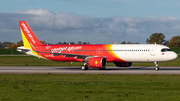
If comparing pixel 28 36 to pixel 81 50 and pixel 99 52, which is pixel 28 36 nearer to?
pixel 81 50

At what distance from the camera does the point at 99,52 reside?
42.9 metres

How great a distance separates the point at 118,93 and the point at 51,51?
29.9 metres

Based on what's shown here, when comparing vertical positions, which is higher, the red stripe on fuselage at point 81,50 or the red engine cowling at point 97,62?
the red stripe on fuselage at point 81,50

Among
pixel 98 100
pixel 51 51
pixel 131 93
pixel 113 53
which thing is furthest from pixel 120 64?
pixel 98 100

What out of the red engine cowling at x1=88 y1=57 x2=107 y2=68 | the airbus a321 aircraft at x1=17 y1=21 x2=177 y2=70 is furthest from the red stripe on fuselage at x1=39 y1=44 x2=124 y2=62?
the red engine cowling at x1=88 y1=57 x2=107 y2=68

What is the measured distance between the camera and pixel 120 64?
144ft

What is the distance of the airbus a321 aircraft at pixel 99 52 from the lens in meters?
39.8

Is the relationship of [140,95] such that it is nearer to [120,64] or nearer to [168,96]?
[168,96]

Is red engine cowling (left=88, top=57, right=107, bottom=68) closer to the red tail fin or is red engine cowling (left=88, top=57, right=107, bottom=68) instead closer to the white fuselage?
the white fuselage

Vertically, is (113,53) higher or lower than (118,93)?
higher

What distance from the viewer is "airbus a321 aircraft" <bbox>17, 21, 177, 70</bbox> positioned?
39.8 meters

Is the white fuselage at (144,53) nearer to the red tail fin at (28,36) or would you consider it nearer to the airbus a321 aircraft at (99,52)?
the airbus a321 aircraft at (99,52)

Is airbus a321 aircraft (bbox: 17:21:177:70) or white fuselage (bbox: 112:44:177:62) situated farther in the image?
airbus a321 aircraft (bbox: 17:21:177:70)

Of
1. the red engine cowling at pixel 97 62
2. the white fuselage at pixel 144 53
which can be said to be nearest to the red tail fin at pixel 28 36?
the red engine cowling at pixel 97 62
